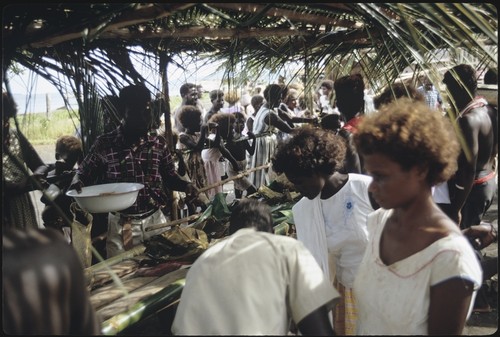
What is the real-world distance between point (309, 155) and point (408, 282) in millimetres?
982

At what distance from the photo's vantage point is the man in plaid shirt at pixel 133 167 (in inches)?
130

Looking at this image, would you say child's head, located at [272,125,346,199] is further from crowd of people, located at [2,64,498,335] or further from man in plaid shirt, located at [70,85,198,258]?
man in plaid shirt, located at [70,85,198,258]

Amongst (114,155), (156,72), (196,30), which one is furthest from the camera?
(156,72)

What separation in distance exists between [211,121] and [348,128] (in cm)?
303

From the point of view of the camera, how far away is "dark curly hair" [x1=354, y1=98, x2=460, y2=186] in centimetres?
156

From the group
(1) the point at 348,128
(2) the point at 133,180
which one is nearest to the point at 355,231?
(1) the point at 348,128

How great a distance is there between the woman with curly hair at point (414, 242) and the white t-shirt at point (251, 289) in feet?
0.66

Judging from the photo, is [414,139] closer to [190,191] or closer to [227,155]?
[190,191]

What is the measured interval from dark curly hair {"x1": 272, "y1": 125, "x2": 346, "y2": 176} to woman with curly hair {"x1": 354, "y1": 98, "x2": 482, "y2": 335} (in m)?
0.71

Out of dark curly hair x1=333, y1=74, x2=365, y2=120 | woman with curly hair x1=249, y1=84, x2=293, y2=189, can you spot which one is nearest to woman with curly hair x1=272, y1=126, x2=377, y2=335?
dark curly hair x1=333, y1=74, x2=365, y2=120

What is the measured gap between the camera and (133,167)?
340cm

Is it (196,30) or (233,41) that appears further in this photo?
(233,41)

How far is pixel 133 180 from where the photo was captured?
11.2 feet

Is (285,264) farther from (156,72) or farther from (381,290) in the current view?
(156,72)
